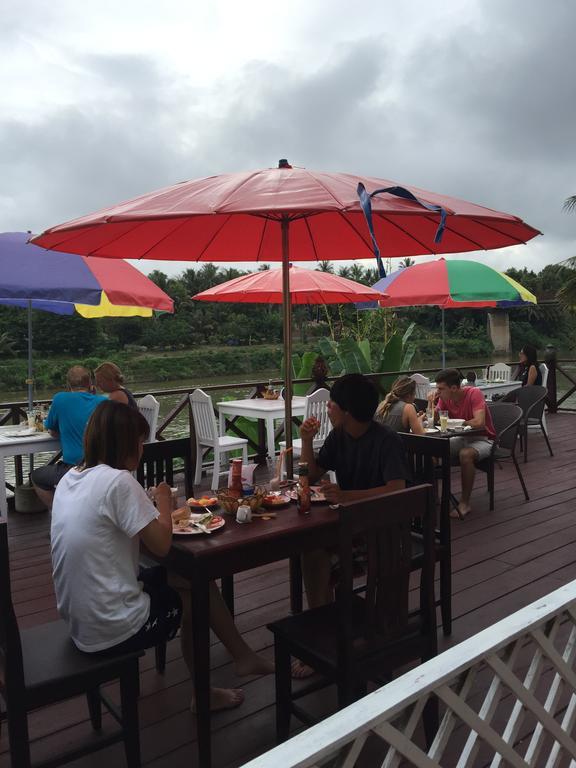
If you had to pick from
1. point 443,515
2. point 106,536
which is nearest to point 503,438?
point 443,515

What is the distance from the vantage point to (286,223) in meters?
2.97

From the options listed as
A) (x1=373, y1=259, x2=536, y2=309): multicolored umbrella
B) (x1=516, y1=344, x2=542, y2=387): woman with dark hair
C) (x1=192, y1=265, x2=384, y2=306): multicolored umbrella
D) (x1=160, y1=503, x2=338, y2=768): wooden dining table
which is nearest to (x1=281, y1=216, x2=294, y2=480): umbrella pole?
(x1=160, y1=503, x2=338, y2=768): wooden dining table

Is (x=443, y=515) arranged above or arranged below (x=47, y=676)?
above

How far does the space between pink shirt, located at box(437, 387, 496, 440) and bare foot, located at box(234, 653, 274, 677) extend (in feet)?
10.2

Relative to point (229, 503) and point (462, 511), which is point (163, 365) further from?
point (229, 503)

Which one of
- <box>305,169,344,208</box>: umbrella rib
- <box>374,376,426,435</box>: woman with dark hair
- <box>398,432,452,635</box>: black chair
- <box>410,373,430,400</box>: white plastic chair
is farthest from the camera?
<box>410,373,430,400</box>: white plastic chair

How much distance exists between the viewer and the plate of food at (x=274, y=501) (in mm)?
2625

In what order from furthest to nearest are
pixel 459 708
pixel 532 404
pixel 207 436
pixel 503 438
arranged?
pixel 532 404 → pixel 207 436 → pixel 503 438 → pixel 459 708

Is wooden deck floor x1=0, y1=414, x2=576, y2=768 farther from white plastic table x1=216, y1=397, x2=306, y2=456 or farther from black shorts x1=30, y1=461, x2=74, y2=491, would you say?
white plastic table x1=216, y1=397, x2=306, y2=456

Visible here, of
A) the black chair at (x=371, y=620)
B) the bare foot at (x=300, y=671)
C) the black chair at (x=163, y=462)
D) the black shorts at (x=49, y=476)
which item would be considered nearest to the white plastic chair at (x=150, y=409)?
the black shorts at (x=49, y=476)

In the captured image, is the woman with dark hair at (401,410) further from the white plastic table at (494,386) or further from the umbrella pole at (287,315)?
the white plastic table at (494,386)

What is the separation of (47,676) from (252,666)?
3.21 ft

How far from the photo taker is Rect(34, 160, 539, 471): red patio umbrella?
2.19m

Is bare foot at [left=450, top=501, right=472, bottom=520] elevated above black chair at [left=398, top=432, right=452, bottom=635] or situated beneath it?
situated beneath
